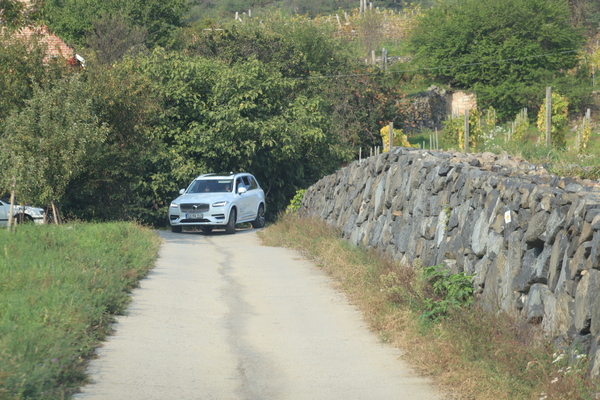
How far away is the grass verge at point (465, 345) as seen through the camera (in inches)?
226

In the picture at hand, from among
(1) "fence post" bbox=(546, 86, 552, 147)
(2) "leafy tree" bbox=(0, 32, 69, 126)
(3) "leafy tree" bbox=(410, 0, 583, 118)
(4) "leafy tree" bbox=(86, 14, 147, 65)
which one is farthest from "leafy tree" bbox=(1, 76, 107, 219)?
(3) "leafy tree" bbox=(410, 0, 583, 118)

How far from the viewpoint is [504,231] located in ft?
26.0

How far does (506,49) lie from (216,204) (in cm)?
2623

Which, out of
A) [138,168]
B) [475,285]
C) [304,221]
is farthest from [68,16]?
[475,285]

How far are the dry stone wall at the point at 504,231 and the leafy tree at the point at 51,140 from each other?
6.86 metres

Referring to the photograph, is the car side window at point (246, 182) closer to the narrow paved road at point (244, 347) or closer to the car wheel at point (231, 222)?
the car wheel at point (231, 222)

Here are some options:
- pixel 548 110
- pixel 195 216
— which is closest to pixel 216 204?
pixel 195 216

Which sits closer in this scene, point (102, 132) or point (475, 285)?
point (475, 285)

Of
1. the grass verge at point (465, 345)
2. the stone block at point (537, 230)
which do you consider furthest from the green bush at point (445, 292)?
the stone block at point (537, 230)

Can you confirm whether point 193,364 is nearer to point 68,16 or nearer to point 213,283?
point 213,283

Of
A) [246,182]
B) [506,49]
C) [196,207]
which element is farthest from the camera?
[506,49]

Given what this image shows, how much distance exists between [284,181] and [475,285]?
72.1 ft

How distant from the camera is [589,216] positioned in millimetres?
5996

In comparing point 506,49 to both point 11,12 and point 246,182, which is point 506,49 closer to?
point 246,182
